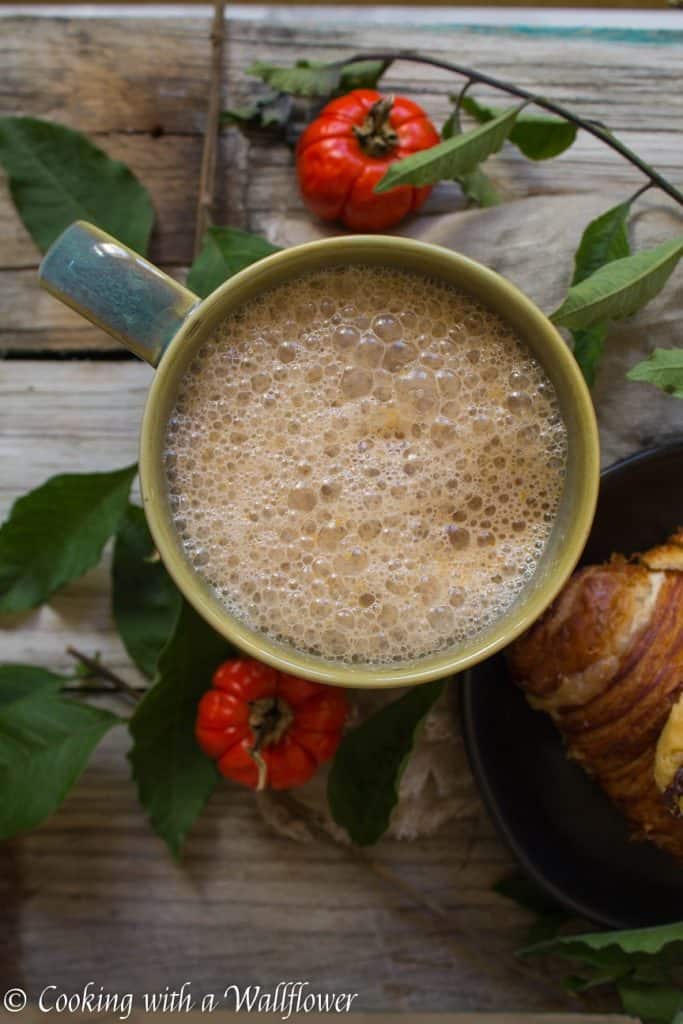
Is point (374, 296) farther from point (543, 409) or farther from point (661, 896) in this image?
point (661, 896)

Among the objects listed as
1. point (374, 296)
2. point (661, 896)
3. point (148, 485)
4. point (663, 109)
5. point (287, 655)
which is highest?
point (663, 109)

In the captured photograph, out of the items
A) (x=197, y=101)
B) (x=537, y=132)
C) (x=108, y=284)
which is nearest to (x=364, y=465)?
(x=108, y=284)

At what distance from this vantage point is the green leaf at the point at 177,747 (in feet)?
3.96

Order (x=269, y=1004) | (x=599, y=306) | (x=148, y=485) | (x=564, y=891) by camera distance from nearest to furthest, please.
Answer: (x=148, y=485), (x=599, y=306), (x=564, y=891), (x=269, y=1004)

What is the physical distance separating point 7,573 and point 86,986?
571 mm

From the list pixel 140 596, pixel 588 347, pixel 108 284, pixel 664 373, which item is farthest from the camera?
pixel 140 596

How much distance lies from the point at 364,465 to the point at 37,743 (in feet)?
1.85

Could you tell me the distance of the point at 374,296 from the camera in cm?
101

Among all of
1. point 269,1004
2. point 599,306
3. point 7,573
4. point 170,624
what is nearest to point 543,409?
point 599,306

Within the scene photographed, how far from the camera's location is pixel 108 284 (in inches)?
35.9

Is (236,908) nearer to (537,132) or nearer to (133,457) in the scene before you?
(133,457)

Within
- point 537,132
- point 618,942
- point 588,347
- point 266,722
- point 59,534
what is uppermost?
point 537,132

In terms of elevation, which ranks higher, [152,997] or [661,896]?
[661,896]

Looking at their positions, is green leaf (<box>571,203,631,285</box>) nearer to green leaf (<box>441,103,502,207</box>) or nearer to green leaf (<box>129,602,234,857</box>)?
green leaf (<box>441,103,502,207</box>)
